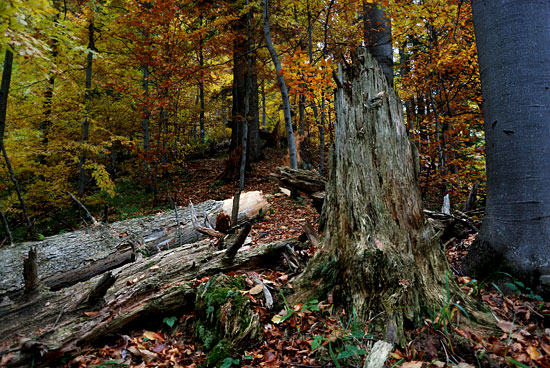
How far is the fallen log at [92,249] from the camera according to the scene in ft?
13.0

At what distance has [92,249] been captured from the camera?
15.0 feet

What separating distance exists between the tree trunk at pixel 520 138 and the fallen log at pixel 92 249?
4.76 metres

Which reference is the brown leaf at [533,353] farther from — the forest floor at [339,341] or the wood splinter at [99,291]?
the wood splinter at [99,291]

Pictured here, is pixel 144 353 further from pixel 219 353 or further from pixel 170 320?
pixel 219 353

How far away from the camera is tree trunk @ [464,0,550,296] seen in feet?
7.93

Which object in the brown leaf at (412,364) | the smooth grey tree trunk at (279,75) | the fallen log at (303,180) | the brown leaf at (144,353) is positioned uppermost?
the smooth grey tree trunk at (279,75)

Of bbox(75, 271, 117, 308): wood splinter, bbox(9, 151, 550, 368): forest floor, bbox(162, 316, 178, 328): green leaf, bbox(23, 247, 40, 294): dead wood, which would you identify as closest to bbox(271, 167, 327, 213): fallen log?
bbox(9, 151, 550, 368): forest floor

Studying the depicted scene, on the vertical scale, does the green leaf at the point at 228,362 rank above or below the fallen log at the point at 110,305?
below

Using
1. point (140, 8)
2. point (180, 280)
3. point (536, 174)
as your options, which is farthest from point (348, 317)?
point (140, 8)

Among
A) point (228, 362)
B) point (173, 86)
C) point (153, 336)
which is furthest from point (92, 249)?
point (173, 86)

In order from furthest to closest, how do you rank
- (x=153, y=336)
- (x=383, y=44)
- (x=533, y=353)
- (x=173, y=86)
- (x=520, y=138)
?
(x=173, y=86)
(x=383, y=44)
(x=153, y=336)
(x=520, y=138)
(x=533, y=353)

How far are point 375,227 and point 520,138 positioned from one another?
149cm

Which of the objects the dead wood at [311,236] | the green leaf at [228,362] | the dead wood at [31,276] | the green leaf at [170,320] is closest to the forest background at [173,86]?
the dead wood at [31,276]

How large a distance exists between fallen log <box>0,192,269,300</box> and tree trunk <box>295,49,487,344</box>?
3.31 m
